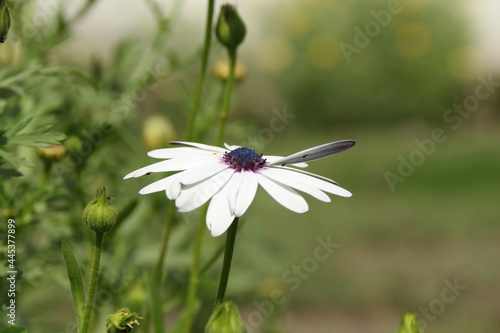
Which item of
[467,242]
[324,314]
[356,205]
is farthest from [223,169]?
[356,205]

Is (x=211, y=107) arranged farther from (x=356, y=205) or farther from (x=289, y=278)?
(x=356, y=205)

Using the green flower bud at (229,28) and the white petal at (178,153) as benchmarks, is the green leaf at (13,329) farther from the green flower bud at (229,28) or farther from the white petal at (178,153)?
the green flower bud at (229,28)

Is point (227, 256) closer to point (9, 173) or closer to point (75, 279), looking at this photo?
point (75, 279)

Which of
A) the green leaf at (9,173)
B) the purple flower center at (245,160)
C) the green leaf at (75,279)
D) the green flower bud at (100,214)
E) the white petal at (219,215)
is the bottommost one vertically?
the green leaf at (75,279)

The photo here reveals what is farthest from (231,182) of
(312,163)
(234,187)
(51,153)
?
(312,163)

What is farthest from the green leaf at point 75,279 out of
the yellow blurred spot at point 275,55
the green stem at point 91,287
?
the yellow blurred spot at point 275,55

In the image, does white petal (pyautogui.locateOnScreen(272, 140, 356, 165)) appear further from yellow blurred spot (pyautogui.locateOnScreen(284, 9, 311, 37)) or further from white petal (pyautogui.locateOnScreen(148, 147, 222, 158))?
yellow blurred spot (pyautogui.locateOnScreen(284, 9, 311, 37))
